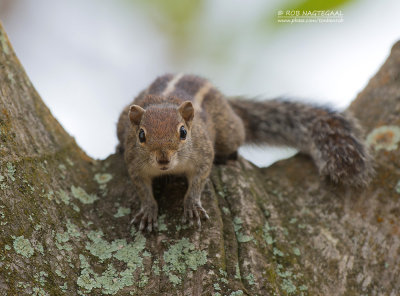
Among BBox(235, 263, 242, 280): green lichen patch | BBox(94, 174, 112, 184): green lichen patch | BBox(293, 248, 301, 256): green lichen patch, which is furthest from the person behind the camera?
BBox(94, 174, 112, 184): green lichen patch

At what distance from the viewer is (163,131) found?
3311mm

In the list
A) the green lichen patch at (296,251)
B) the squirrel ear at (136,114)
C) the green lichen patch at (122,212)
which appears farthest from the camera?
the squirrel ear at (136,114)

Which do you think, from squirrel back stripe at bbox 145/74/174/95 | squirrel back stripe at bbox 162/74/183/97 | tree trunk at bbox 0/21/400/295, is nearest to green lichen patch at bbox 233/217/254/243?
tree trunk at bbox 0/21/400/295

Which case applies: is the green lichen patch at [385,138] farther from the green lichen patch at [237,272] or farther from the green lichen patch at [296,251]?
the green lichen patch at [237,272]

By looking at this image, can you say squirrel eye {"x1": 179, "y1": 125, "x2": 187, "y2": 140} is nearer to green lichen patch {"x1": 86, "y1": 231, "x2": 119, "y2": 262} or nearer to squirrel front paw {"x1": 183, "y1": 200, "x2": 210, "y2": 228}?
squirrel front paw {"x1": 183, "y1": 200, "x2": 210, "y2": 228}

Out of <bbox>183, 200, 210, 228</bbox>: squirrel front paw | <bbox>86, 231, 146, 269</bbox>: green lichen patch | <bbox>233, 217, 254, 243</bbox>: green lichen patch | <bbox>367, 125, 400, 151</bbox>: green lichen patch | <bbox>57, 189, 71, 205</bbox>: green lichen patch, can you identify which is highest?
<bbox>367, 125, 400, 151</bbox>: green lichen patch

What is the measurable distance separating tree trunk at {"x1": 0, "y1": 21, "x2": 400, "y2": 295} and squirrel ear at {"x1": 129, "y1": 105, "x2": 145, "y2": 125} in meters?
0.41

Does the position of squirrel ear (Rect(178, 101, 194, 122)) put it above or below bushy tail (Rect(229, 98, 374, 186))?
above

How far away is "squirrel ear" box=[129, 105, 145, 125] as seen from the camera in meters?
3.57

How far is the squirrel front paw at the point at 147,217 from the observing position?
298 centimetres

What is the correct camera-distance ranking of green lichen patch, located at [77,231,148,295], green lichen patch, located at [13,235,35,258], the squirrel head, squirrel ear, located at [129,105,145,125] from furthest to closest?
1. squirrel ear, located at [129,105,145,125]
2. the squirrel head
3. green lichen patch, located at [77,231,148,295]
4. green lichen patch, located at [13,235,35,258]

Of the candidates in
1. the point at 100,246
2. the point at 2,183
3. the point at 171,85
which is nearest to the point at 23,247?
the point at 2,183

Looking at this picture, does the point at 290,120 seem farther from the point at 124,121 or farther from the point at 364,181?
the point at 124,121

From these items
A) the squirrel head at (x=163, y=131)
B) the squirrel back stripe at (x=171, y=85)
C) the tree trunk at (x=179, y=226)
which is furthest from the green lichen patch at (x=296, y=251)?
the squirrel back stripe at (x=171, y=85)
